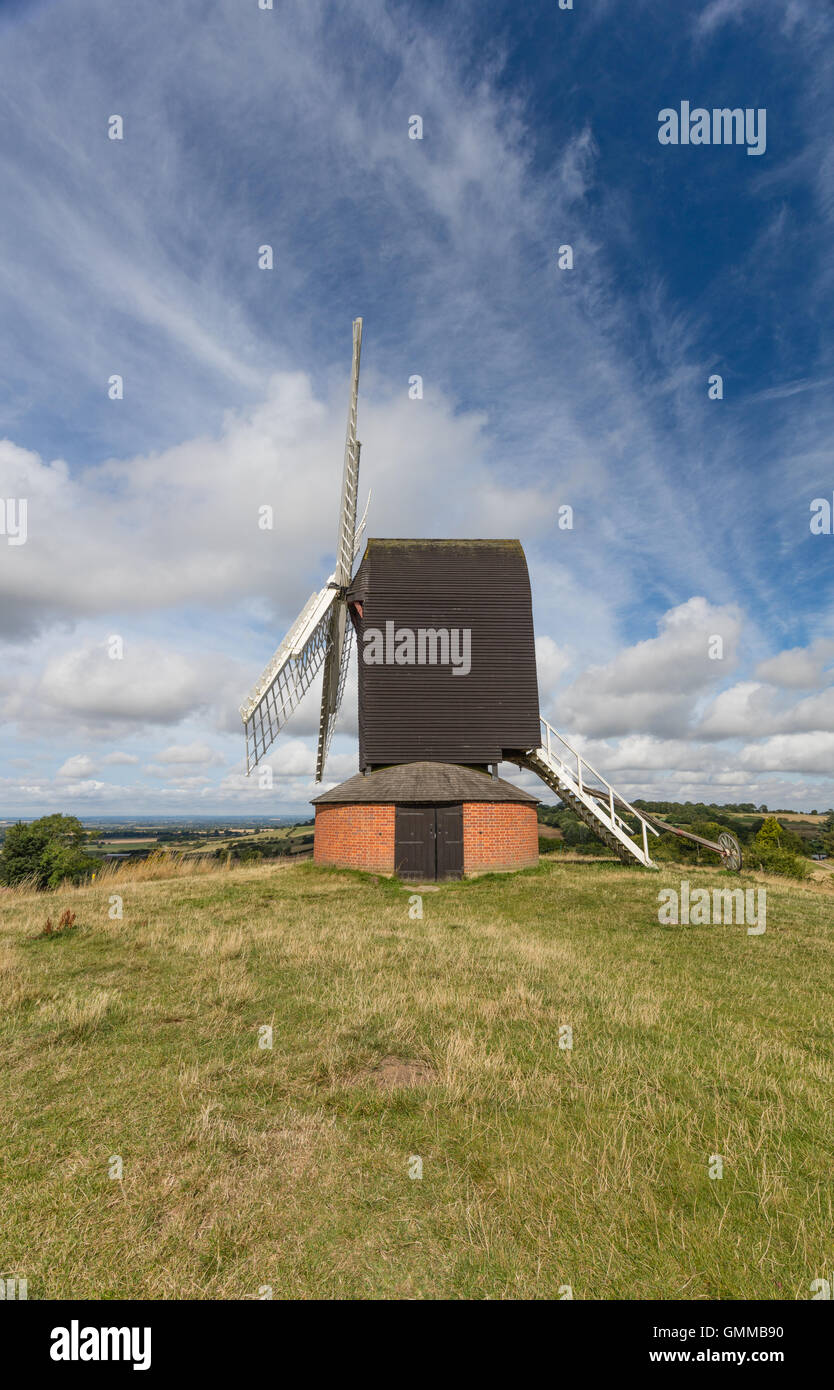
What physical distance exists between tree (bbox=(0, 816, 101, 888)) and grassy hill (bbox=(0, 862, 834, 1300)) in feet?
108

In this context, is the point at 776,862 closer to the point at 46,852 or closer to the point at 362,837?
the point at 362,837

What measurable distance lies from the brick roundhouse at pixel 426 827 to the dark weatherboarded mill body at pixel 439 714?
38mm

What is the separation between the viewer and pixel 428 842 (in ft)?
67.5

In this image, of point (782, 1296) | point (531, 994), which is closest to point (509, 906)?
point (531, 994)

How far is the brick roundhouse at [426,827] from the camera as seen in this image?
20.6 m

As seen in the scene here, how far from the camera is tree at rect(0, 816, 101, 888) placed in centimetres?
3778

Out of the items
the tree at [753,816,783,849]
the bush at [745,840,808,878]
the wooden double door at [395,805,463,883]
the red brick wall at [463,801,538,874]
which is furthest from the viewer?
the tree at [753,816,783,849]

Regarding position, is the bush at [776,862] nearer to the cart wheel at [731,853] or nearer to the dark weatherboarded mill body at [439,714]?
the cart wheel at [731,853]

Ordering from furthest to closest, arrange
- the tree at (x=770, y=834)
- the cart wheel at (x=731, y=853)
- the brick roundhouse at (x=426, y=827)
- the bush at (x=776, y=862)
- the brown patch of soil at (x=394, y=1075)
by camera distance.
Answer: the tree at (x=770, y=834) < the bush at (x=776, y=862) < the cart wheel at (x=731, y=853) < the brick roundhouse at (x=426, y=827) < the brown patch of soil at (x=394, y=1075)

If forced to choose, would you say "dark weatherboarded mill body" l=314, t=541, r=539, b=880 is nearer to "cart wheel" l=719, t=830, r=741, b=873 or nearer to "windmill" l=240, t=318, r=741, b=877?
"windmill" l=240, t=318, r=741, b=877

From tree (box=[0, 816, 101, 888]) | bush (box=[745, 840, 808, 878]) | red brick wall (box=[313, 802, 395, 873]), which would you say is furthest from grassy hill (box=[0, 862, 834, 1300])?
bush (box=[745, 840, 808, 878])

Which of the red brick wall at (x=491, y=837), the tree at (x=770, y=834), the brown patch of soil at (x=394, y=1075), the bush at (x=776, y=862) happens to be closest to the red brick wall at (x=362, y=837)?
the red brick wall at (x=491, y=837)

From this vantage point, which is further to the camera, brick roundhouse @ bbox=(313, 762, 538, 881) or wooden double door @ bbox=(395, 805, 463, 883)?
brick roundhouse @ bbox=(313, 762, 538, 881)
